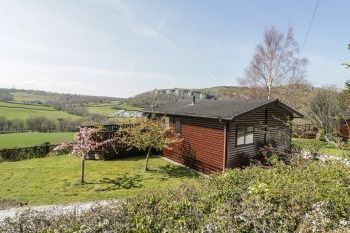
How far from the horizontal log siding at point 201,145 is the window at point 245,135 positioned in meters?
1.19

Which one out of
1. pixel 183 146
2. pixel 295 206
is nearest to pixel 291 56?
pixel 183 146

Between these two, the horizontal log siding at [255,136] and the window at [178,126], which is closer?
the horizontal log siding at [255,136]

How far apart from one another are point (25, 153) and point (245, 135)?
1611 cm

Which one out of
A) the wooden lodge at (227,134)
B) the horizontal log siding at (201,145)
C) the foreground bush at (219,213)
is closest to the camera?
the foreground bush at (219,213)

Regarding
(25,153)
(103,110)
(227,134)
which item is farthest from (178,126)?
(103,110)

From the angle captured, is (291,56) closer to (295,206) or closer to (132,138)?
(132,138)

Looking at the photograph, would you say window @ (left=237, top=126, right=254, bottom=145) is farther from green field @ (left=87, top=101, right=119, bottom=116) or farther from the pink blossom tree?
green field @ (left=87, top=101, right=119, bottom=116)

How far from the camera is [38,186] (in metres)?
14.1

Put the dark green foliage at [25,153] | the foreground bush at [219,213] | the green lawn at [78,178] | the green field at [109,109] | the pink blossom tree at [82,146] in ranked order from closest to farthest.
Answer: the foreground bush at [219,213] → the green lawn at [78,178] → the pink blossom tree at [82,146] → the dark green foliage at [25,153] → the green field at [109,109]

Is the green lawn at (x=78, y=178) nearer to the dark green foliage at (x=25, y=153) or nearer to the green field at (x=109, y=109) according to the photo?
the dark green foliage at (x=25, y=153)

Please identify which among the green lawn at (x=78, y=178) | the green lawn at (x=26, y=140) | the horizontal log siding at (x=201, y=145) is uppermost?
the horizontal log siding at (x=201, y=145)

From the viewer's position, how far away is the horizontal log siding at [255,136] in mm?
16016

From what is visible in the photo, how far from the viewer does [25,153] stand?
2158cm

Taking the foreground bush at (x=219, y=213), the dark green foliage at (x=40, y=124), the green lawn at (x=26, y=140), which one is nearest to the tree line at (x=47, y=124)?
the dark green foliage at (x=40, y=124)
